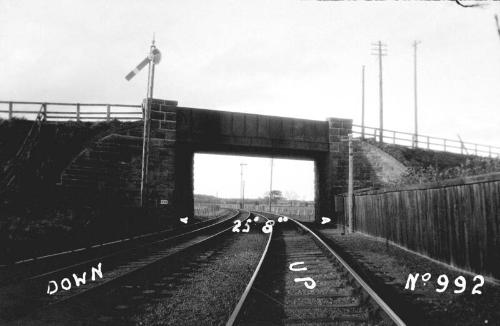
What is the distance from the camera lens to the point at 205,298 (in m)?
5.85

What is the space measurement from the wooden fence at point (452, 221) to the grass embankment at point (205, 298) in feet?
13.7

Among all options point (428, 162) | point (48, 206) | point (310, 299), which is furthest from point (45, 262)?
point (428, 162)

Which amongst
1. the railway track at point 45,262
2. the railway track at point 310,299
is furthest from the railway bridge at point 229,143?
the railway track at point 310,299

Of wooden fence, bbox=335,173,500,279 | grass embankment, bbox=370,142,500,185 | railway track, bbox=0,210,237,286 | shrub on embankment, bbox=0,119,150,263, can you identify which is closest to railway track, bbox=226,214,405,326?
wooden fence, bbox=335,173,500,279

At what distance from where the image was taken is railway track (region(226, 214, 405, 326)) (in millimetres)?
4508

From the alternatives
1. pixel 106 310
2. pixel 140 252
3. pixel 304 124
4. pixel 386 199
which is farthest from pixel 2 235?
pixel 304 124

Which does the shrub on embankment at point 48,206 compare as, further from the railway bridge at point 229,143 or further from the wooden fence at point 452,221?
the wooden fence at point 452,221

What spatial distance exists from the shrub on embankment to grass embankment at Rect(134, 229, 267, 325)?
16.6 ft

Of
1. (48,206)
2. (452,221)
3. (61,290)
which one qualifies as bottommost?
(61,290)

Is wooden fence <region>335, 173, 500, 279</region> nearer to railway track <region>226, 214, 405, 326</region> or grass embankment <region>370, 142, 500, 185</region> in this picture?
railway track <region>226, 214, 405, 326</region>

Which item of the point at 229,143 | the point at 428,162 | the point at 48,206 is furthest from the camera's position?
the point at 428,162

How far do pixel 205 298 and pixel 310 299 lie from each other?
1.58 metres

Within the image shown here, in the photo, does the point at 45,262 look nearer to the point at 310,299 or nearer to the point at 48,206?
the point at 310,299

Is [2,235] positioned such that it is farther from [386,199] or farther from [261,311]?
[386,199]
